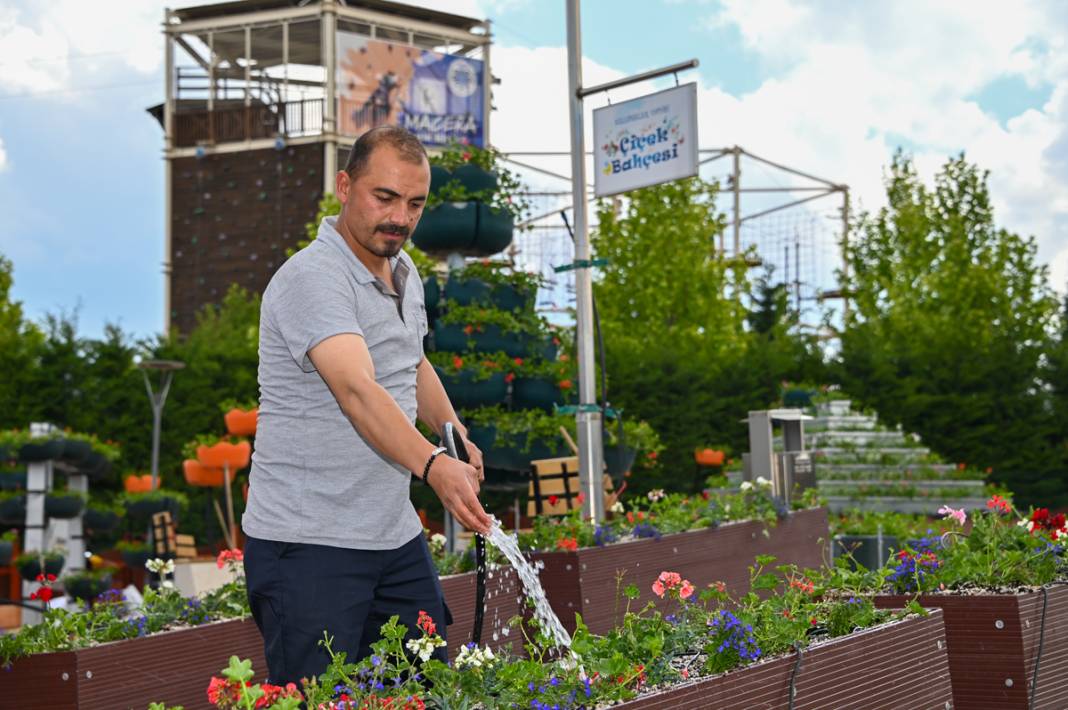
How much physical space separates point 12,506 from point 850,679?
10150mm

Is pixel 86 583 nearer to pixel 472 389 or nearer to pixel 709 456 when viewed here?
pixel 472 389

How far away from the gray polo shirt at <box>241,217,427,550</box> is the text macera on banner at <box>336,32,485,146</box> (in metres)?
31.7

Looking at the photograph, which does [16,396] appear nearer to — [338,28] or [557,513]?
[557,513]

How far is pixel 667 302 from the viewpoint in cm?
2544

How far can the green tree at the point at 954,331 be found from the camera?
58.4 ft

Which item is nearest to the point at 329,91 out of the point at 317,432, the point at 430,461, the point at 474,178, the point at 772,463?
the point at 474,178

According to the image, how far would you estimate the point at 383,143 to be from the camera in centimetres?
302

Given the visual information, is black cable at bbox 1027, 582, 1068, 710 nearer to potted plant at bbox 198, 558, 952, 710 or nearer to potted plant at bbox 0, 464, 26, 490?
potted plant at bbox 198, 558, 952, 710

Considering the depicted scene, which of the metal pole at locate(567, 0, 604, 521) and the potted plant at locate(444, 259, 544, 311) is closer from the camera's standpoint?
the metal pole at locate(567, 0, 604, 521)

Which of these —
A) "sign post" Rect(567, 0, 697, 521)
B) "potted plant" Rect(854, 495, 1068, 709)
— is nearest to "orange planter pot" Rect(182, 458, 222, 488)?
"sign post" Rect(567, 0, 697, 521)

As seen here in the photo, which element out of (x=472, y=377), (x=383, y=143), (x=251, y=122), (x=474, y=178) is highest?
(x=251, y=122)

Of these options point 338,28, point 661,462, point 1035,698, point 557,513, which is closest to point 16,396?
point 661,462

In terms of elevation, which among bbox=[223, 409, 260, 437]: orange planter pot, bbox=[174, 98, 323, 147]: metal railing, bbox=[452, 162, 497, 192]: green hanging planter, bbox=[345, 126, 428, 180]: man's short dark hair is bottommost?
bbox=[223, 409, 260, 437]: orange planter pot

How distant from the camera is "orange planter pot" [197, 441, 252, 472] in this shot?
13.3 meters
